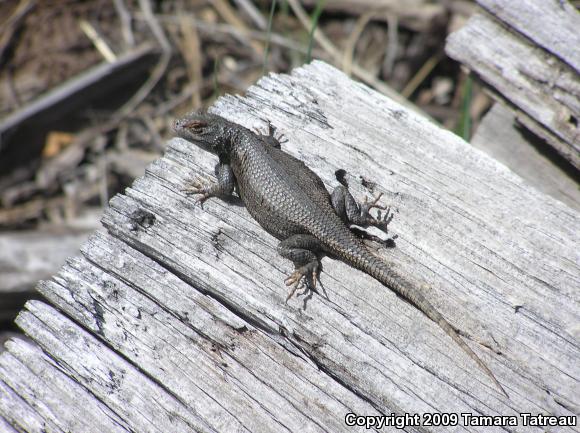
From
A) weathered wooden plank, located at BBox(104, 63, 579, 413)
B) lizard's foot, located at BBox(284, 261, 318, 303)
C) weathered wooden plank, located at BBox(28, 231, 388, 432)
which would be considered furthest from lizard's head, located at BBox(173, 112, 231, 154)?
lizard's foot, located at BBox(284, 261, 318, 303)

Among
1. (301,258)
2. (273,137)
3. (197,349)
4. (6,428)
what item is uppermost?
(273,137)

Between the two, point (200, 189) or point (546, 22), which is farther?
point (546, 22)

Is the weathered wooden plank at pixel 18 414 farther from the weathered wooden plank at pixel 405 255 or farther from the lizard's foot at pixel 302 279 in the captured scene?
the lizard's foot at pixel 302 279

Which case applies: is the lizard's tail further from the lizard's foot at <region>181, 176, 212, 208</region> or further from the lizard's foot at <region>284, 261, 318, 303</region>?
the lizard's foot at <region>181, 176, 212, 208</region>

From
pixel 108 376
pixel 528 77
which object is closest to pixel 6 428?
pixel 108 376

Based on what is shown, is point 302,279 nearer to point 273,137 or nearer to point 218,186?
point 218,186

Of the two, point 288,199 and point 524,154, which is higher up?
point 524,154

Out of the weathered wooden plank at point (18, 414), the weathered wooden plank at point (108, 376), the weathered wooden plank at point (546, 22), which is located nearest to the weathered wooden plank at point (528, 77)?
the weathered wooden plank at point (546, 22)
